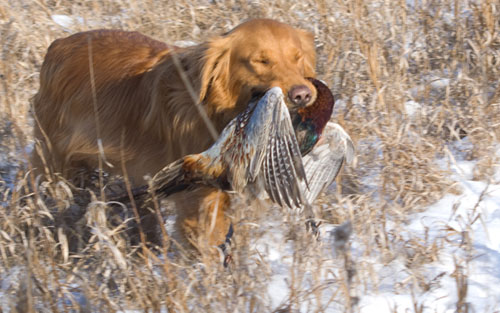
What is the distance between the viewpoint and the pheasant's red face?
308 cm

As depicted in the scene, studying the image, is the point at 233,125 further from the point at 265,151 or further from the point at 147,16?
the point at 147,16

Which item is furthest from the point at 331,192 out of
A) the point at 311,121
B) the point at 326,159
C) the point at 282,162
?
the point at 282,162

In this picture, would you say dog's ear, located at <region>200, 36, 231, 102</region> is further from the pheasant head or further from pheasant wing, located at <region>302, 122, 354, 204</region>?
pheasant wing, located at <region>302, 122, 354, 204</region>

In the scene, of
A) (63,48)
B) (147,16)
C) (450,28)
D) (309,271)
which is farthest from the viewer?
(147,16)

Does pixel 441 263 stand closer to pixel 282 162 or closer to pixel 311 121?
pixel 311 121

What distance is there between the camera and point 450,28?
16.9 ft

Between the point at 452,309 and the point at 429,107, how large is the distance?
2032 mm

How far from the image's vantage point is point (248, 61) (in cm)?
317

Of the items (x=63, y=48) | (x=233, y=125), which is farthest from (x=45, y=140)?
(x=233, y=125)

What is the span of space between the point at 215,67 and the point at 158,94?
0.32 m

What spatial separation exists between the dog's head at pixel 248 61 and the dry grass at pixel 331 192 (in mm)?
538

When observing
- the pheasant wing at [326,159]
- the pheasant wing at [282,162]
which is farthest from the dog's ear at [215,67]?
the pheasant wing at [282,162]

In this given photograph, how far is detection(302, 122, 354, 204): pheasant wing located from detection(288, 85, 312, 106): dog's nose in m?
0.37

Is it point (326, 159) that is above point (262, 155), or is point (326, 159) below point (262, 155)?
below
